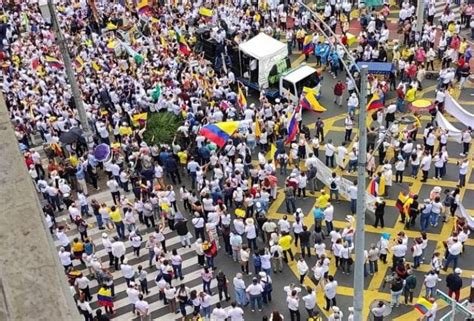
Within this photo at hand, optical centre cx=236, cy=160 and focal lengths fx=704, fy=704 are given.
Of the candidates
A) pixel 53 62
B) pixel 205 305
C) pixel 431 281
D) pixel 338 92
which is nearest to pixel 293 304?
pixel 205 305

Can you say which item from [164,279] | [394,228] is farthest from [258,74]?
[164,279]

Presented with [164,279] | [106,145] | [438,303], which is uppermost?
[106,145]

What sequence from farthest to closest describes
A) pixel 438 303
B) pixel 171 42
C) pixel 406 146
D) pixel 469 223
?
1. pixel 171 42
2. pixel 406 146
3. pixel 469 223
4. pixel 438 303

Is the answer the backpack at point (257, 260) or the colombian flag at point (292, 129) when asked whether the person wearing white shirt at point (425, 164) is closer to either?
the colombian flag at point (292, 129)

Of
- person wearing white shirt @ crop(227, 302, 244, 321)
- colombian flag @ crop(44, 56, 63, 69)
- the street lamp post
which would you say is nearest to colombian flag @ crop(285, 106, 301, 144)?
person wearing white shirt @ crop(227, 302, 244, 321)

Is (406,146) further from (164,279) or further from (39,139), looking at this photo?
(39,139)

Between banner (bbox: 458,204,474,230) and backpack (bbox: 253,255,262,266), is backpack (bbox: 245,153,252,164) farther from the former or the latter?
banner (bbox: 458,204,474,230)

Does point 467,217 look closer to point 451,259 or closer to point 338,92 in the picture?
point 451,259
